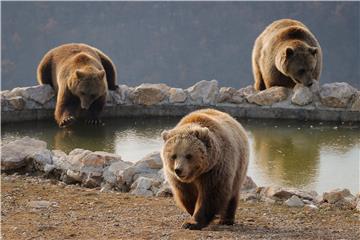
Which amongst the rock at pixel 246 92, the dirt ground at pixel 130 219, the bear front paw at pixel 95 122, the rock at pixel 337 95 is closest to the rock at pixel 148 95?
the bear front paw at pixel 95 122

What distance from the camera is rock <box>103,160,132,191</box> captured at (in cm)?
812

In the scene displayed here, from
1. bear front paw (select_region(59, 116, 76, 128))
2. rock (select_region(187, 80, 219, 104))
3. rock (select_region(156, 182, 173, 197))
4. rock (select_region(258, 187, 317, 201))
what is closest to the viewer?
rock (select_region(258, 187, 317, 201))

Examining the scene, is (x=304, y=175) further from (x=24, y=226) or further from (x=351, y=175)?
(x=24, y=226)

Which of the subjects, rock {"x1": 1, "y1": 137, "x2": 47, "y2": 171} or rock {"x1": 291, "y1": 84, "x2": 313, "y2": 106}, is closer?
rock {"x1": 1, "y1": 137, "x2": 47, "y2": 171}

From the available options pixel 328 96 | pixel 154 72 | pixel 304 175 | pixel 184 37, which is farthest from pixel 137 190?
pixel 184 37

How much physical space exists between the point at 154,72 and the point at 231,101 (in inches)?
1306

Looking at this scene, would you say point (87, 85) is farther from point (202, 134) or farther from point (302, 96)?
point (202, 134)

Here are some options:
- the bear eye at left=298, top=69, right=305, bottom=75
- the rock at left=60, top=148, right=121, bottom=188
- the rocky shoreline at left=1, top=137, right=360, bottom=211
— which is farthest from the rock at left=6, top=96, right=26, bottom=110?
the bear eye at left=298, top=69, right=305, bottom=75

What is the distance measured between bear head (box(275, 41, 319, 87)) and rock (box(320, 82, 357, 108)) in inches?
14.8

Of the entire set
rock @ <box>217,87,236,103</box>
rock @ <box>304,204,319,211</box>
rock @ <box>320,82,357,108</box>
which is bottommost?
rock @ <box>304,204,319,211</box>

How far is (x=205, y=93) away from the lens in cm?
1292

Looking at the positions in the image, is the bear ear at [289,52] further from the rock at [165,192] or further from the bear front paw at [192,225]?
the bear front paw at [192,225]

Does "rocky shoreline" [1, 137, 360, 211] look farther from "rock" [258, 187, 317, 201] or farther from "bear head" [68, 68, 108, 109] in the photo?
"bear head" [68, 68, 108, 109]

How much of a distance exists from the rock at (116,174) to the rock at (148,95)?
15.0 ft
